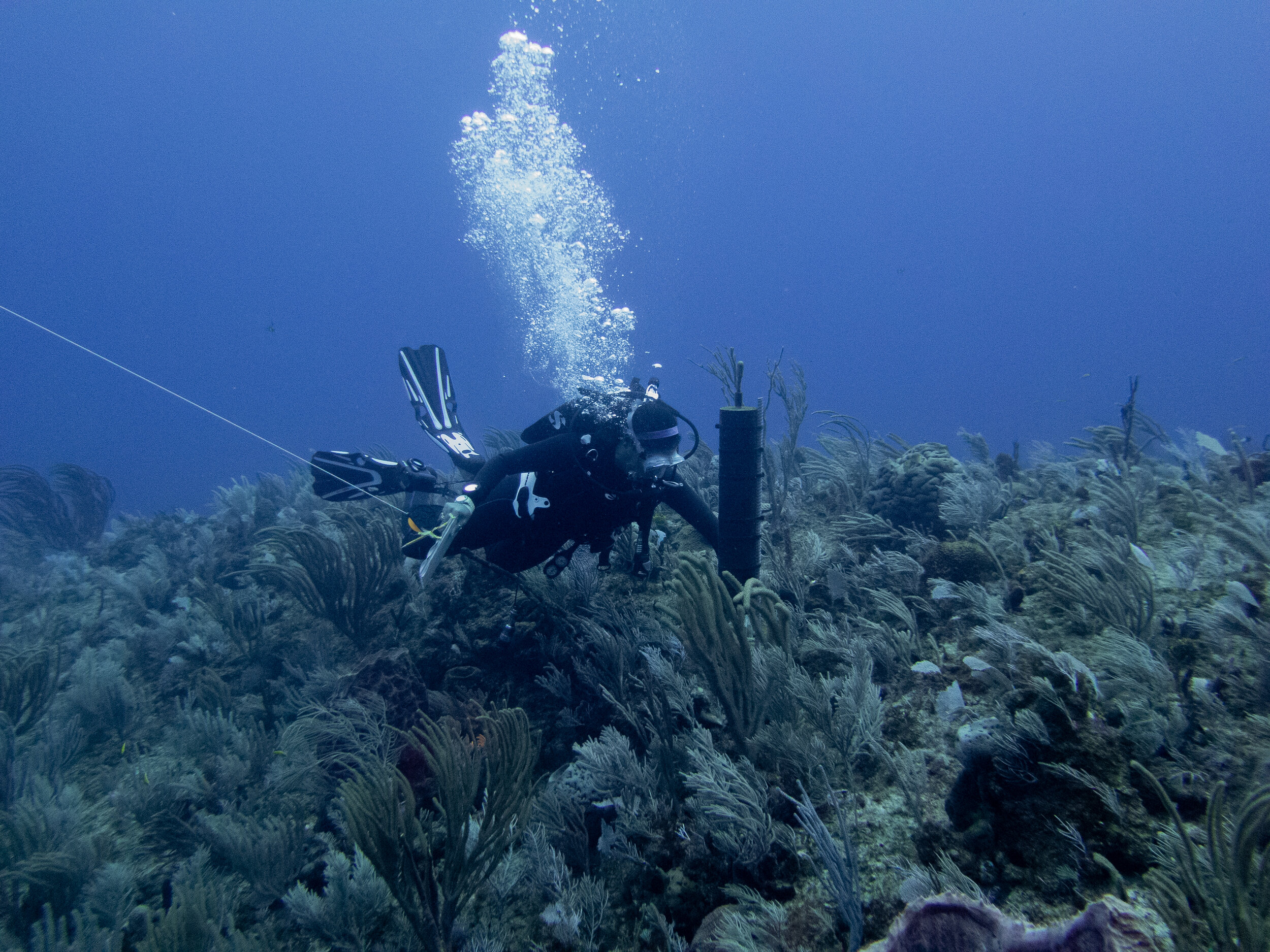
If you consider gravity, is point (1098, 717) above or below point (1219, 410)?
below

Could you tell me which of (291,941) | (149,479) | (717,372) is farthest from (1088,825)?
(149,479)

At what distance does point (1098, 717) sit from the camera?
2396 millimetres

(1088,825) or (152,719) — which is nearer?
(1088,825)

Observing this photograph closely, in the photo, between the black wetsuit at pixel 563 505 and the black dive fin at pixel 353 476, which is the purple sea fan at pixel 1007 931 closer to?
the black wetsuit at pixel 563 505

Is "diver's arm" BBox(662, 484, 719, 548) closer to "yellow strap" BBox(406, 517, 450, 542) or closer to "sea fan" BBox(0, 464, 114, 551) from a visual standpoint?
"yellow strap" BBox(406, 517, 450, 542)

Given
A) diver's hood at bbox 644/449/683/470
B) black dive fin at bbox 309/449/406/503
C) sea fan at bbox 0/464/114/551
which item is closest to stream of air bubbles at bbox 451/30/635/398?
black dive fin at bbox 309/449/406/503

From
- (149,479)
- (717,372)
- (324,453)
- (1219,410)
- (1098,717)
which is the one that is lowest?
(1098,717)

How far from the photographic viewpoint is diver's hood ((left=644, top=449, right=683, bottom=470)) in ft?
14.6

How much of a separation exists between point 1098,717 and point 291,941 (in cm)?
435

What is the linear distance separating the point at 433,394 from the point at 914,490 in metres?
6.19

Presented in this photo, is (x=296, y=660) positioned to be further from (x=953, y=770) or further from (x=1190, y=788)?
(x=1190, y=788)

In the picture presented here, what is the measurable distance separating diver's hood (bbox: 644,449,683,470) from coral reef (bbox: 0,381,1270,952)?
103cm

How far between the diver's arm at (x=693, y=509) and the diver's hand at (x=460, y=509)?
175cm

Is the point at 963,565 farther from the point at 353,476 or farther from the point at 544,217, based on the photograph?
the point at 544,217
